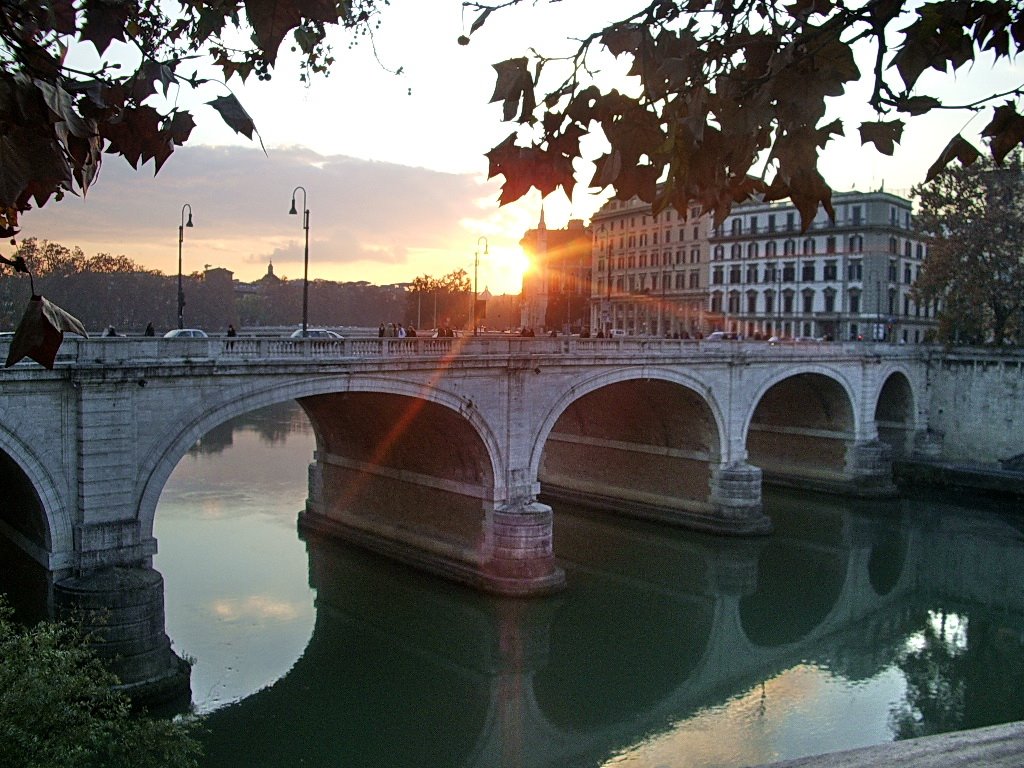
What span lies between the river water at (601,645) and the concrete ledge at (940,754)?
437 inches

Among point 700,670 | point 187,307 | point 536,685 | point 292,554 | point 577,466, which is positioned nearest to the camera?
point 536,685

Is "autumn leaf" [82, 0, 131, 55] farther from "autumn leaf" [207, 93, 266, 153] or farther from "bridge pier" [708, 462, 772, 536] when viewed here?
"bridge pier" [708, 462, 772, 536]

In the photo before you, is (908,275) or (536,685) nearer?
(536,685)

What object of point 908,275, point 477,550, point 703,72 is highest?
point 908,275

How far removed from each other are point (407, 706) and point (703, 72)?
14.8 metres

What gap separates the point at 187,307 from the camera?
72000mm

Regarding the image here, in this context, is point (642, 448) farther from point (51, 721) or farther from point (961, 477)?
point (51, 721)

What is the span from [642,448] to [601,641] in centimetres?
1249

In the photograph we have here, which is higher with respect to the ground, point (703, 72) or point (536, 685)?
point (703, 72)

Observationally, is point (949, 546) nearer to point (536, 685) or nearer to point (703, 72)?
point (536, 685)

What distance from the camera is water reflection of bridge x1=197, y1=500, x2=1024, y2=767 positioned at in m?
15.6

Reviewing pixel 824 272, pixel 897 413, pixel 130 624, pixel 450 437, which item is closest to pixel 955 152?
pixel 130 624

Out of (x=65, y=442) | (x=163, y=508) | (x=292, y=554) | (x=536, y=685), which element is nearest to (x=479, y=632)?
(x=536, y=685)

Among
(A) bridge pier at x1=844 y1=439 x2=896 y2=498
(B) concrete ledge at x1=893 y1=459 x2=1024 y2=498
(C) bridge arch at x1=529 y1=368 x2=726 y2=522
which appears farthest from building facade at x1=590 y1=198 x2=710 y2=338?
(C) bridge arch at x1=529 y1=368 x2=726 y2=522
